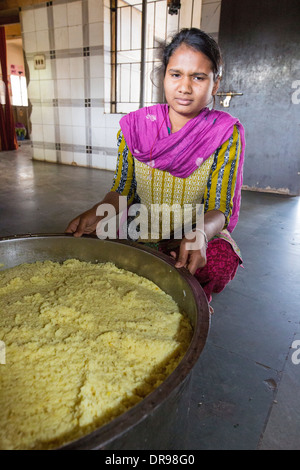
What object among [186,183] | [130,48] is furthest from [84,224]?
[130,48]

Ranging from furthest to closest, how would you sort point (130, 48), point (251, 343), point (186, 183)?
point (130, 48) < point (186, 183) < point (251, 343)

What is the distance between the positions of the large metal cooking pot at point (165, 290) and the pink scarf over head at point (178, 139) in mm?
574

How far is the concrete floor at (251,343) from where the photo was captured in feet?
3.50

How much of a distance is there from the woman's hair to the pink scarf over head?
0.21 meters

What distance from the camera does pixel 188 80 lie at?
1.32 meters

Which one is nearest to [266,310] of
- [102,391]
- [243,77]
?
[102,391]

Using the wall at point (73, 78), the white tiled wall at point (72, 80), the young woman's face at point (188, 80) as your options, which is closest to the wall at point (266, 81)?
the wall at point (73, 78)

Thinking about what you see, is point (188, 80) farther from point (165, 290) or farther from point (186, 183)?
point (165, 290)

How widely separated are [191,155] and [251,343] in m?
0.99

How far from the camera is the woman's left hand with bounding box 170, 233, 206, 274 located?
3.46 ft

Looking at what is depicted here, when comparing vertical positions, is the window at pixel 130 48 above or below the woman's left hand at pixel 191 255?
above

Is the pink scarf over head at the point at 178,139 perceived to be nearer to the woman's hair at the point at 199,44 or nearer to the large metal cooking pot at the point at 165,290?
the woman's hair at the point at 199,44

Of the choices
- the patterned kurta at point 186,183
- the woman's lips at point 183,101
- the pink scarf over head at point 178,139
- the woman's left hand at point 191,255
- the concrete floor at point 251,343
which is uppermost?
the woman's lips at point 183,101

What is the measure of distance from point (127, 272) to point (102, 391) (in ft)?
1.98
